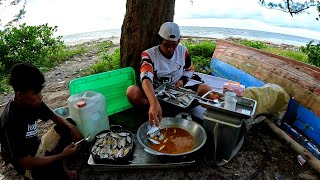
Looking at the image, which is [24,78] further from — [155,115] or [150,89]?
[150,89]

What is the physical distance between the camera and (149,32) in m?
3.94

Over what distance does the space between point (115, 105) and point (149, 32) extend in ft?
4.24

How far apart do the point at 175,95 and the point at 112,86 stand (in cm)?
95

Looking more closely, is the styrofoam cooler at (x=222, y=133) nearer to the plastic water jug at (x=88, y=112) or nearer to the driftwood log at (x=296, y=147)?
the driftwood log at (x=296, y=147)

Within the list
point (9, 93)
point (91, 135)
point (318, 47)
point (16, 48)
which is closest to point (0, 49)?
point (16, 48)

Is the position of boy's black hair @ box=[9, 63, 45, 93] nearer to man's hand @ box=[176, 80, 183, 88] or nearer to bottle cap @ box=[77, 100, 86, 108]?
bottle cap @ box=[77, 100, 86, 108]

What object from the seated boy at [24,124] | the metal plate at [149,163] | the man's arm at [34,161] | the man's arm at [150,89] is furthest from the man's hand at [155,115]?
the man's arm at [34,161]

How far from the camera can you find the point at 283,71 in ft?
12.6

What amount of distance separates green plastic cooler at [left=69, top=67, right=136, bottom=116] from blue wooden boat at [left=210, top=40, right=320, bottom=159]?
2122 millimetres

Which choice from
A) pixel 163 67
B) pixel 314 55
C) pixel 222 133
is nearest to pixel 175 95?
pixel 163 67

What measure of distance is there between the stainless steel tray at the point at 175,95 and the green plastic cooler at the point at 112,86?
0.62 m

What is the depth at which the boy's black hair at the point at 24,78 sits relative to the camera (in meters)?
1.96

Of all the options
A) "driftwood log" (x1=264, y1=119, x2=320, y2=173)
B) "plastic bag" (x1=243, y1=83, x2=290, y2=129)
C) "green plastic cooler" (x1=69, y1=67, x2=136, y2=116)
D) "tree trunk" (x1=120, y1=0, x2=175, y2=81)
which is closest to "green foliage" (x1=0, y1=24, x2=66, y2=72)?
"tree trunk" (x1=120, y1=0, x2=175, y2=81)

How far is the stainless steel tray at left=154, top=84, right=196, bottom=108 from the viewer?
3150 mm
